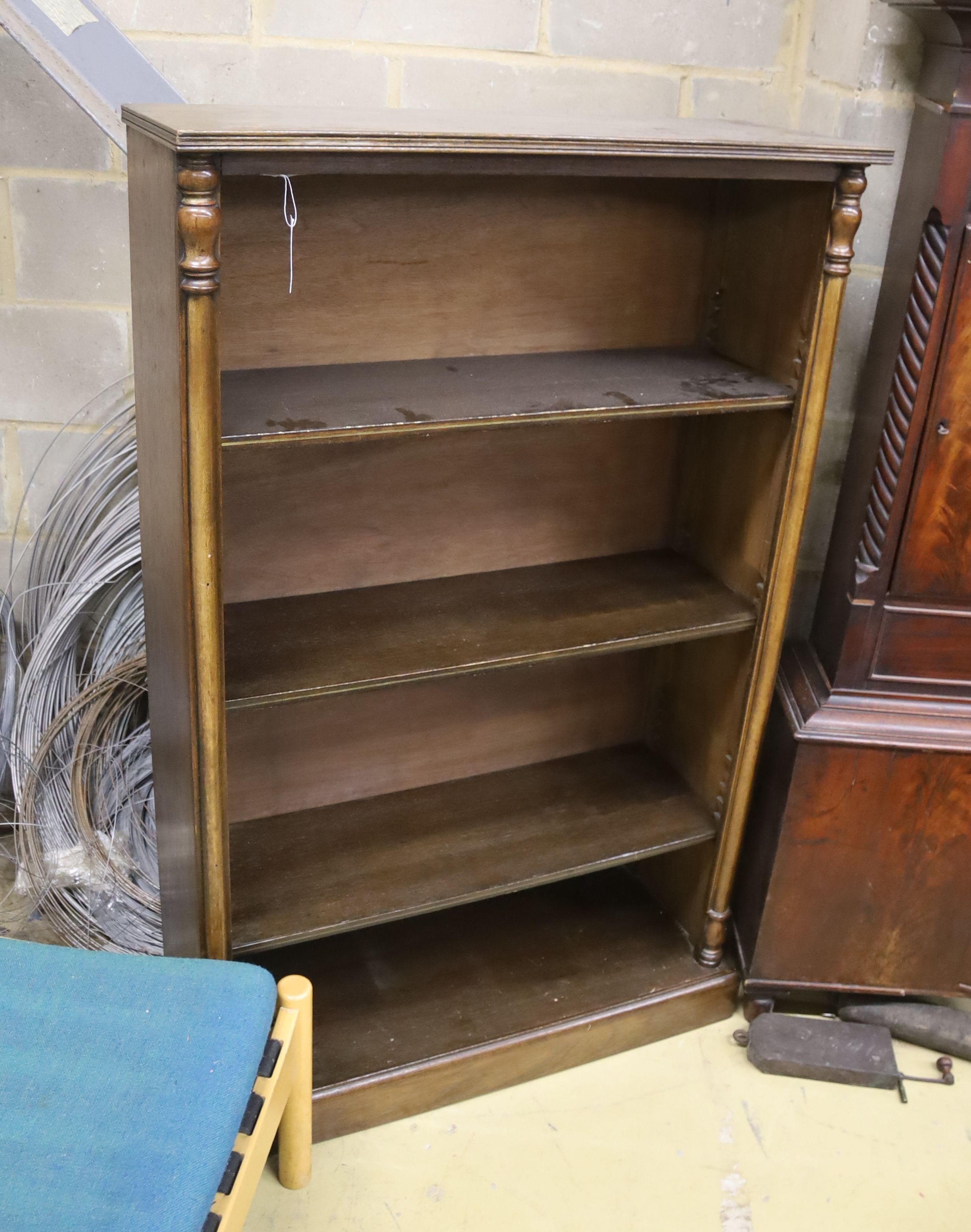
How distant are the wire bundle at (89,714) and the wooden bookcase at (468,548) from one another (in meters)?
0.32

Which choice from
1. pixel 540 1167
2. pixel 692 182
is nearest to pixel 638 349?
pixel 692 182

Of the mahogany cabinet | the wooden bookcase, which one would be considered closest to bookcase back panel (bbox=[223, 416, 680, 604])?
the wooden bookcase

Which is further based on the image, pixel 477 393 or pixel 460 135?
pixel 477 393

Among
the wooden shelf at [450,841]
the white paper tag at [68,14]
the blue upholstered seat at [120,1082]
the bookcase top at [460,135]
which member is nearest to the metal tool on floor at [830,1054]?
the wooden shelf at [450,841]

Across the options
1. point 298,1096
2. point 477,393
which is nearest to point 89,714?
point 298,1096

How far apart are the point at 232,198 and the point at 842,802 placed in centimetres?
133

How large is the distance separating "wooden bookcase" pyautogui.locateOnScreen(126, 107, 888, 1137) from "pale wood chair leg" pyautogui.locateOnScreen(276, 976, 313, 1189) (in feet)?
0.35

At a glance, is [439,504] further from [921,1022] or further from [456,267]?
[921,1022]

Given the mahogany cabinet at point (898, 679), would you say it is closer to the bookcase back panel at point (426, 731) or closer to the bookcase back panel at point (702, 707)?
the bookcase back panel at point (702, 707)

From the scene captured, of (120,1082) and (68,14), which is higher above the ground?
(68,14)

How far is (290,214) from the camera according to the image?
5.32 ft

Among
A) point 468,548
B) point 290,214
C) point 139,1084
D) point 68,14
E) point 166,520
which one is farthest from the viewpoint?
point 468,548

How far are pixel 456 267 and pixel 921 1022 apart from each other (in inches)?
59.9

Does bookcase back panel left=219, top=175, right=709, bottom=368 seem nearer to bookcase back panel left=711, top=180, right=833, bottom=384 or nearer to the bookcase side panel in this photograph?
bookcase back panel left=711, top=180, right=833, bottom=384
